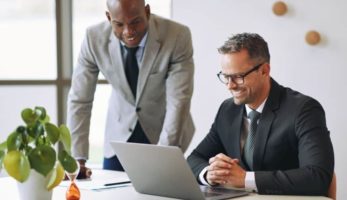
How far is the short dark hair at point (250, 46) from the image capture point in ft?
8.30

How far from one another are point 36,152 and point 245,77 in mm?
997

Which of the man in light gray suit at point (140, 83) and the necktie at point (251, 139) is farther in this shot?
the man in light gray suit at point (140, 83)

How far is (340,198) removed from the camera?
4.15 meters

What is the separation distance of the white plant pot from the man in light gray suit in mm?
1067

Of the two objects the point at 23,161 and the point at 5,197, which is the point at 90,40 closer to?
the point at 5,197

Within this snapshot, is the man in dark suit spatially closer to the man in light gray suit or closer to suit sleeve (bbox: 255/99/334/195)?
suit sleeve (bbox: 255/99/334/195)

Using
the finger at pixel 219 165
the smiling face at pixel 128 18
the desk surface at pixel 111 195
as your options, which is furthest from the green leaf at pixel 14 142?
the smiling face at pixel 128 18

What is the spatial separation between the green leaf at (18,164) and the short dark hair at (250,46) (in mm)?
1042

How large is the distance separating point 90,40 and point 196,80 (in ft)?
4.63

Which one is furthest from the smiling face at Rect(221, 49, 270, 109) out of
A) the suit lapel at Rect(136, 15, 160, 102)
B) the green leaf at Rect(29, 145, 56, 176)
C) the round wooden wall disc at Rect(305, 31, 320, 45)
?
the round wooden wall disc at Rect(305, 31, 320, 45)

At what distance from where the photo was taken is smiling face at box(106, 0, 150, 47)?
2.84 m

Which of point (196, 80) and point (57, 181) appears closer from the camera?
point (57, 181)

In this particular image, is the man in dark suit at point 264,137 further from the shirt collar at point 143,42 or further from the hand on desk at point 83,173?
the shirt collar at point 143,42

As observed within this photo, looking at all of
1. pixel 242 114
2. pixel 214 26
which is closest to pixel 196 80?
pixel 214 26
